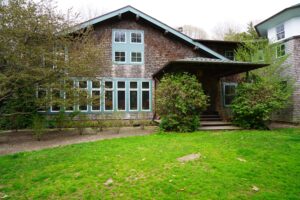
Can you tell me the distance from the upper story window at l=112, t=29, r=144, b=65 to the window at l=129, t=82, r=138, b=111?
1334 mm

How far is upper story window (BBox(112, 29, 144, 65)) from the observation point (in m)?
11.5

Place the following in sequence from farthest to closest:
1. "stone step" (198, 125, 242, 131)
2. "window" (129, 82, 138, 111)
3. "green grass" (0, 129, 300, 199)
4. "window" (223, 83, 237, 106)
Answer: "window" (223, 83, 237, 106) < "window" (129, 82, 138, 111) < "stone step" (198, 125, 242, 131) < "green grass" (0, 129, 300, 199)

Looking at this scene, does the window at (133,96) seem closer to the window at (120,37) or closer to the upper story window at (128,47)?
the upper story window at (128,47)

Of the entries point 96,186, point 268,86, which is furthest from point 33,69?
point 268,86

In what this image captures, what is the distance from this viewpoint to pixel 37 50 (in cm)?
518

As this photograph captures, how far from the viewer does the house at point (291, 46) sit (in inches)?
430

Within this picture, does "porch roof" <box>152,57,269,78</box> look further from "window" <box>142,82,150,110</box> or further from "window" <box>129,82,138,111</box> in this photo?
"window" <box>129,82,138,111</box>

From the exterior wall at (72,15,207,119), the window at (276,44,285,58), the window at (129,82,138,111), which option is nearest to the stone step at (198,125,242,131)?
the exterior wall at (72,15,207,119)

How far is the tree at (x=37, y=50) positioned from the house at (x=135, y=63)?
13.1ft

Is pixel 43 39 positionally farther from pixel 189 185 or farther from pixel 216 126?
pixel 216 126

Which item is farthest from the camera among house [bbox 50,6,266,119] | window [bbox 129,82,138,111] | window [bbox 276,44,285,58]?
window [bbox 276,44,285,58]

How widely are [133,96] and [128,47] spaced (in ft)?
9.65

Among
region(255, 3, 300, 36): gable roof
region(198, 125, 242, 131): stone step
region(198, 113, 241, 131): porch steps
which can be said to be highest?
region(255, 3, 300, 36): gable roof

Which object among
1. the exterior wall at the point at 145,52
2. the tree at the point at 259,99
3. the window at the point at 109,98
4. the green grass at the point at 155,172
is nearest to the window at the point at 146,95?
the exterior wall at the point at 145,52
